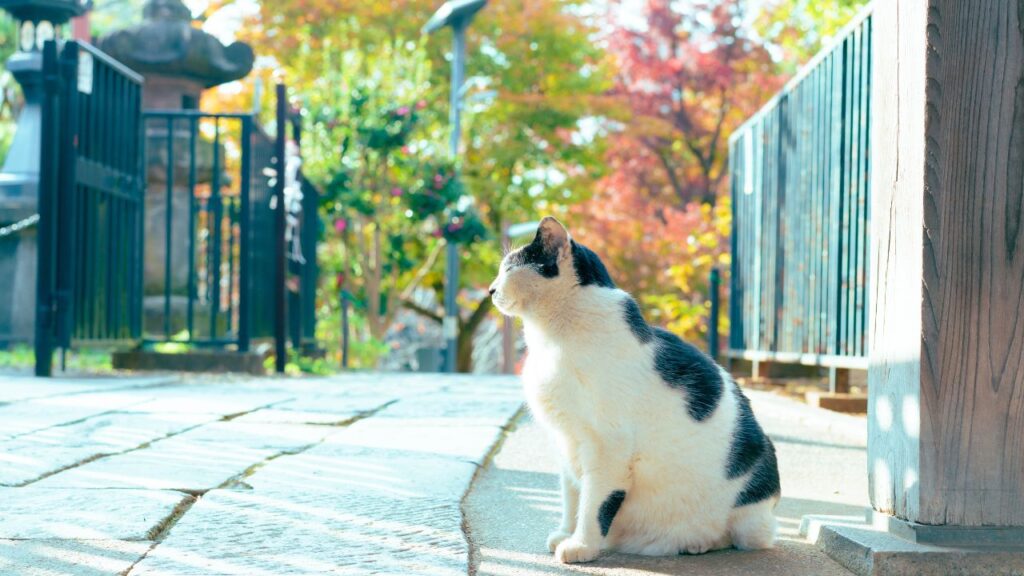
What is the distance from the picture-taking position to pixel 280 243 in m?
9.00

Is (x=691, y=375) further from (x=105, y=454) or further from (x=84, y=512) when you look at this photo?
(x=105, y=454)

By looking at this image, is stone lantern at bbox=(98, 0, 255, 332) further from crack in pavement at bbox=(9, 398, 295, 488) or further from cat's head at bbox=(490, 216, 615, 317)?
cat's head at bbox=(490, 216, 615, 317)

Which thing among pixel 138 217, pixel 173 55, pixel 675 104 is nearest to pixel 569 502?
pixel 138 217

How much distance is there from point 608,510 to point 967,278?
840 millimetres

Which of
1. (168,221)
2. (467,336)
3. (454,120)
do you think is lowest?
(467,336)

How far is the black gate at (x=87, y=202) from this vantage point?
6.38 meters

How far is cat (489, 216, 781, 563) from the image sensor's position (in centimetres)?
228

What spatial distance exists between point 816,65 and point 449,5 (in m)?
8.37

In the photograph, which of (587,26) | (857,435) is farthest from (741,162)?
(587,26)

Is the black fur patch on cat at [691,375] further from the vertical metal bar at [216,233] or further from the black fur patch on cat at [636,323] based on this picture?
the vertical metal bar at [216,233]

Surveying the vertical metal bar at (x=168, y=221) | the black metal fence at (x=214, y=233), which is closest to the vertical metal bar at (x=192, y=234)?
the black metal fence at (x=214, y=233)

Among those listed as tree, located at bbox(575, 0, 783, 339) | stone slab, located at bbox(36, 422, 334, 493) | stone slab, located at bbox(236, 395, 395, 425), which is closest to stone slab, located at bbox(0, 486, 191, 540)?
stone slab, located at bbox(36, 422, 334, 493)

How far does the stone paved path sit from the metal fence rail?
2116mm

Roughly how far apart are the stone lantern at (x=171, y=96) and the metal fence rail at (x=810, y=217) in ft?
14.4
